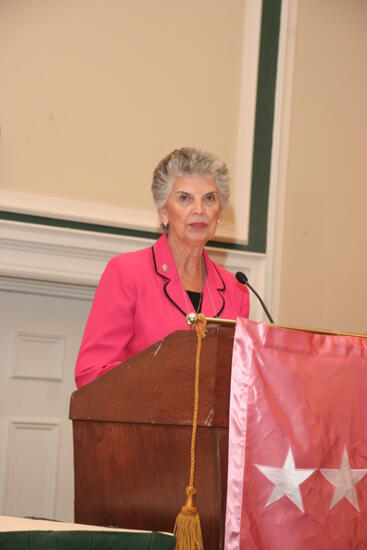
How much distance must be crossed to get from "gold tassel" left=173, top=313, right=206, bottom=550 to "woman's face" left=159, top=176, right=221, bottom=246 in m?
1.10

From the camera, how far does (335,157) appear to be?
4.55 metres

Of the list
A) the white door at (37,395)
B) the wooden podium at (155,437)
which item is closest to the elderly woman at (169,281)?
the wooden podium at (155,437)

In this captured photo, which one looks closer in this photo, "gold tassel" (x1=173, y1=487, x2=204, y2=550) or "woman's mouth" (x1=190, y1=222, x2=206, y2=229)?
"gold tassel" (x1=173, y1=487, x2=204, y2=550)

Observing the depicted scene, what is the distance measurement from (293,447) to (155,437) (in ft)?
1.19

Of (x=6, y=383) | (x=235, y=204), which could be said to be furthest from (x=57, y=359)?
(x=235, y=204)

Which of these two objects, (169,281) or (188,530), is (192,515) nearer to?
(188,530)

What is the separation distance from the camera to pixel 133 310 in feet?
8.36

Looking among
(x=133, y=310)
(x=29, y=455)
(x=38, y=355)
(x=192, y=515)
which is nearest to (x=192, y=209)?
(x=133, y=310)

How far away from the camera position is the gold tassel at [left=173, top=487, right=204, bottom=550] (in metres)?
1.69

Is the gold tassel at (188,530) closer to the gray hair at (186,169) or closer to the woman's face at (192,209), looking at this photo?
the woman's face at (192,209)

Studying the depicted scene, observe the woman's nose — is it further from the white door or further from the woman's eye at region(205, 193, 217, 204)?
the white door

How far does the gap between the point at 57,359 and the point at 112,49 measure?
173 centimetres

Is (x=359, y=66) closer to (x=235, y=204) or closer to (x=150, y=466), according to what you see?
(x=235, y=204)

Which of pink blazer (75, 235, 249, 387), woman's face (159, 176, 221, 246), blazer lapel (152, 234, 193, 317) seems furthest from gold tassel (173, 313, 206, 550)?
woman's face (159, 176, 221, 246)
